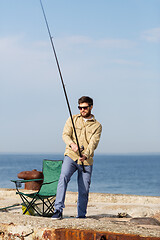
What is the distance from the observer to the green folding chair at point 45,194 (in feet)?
22.3

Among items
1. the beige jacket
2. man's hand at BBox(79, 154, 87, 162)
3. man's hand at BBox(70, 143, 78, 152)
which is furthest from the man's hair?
man's hand at BBox(79, 154, 87, 162)

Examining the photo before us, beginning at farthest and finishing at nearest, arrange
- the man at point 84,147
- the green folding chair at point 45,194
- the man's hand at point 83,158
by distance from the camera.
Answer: the green folding chair at point 45,194 → the man at point 84,147 → the man's hand at point 83,158

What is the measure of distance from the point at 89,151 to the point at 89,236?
1.51 metres

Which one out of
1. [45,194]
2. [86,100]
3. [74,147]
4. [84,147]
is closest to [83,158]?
[74,147]

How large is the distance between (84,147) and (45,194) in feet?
4.05

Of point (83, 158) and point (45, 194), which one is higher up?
point (83, 158)

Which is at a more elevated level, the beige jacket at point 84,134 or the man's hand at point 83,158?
the beige jacket at point 84,134

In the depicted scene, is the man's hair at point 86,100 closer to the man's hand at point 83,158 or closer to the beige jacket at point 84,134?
the beige jacket at point 84,134

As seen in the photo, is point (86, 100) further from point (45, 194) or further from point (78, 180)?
point (45, 194)

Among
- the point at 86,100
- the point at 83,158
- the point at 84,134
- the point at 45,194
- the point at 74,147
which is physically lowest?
the point at 45,194

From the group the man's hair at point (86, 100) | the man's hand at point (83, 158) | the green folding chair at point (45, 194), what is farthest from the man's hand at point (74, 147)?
the green folding chair at point (45, 194)

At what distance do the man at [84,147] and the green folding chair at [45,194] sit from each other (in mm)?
885

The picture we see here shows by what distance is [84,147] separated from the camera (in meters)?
6.16

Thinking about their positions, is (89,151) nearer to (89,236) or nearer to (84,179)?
(84,179)
